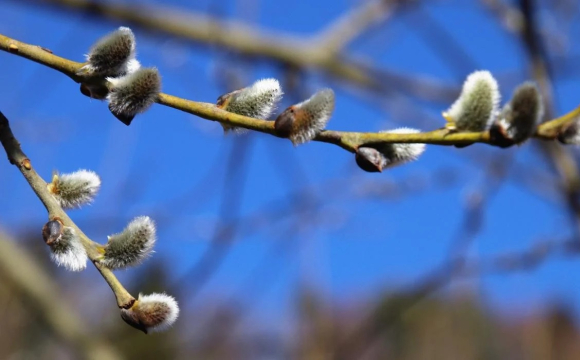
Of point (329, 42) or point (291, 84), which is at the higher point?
point (329, 42)

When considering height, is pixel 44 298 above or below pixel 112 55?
above

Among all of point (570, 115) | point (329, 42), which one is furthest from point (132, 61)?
point (329, 42)

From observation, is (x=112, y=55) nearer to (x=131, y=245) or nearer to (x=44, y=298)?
(x=131, y=245)

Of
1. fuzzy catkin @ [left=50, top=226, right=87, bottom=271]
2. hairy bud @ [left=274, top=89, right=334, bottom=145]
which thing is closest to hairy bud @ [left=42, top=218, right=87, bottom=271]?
fuzzy catkin @ [left=50, top=226, right=87, bottom=271]

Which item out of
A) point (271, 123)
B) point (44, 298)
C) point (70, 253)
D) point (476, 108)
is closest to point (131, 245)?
point (70, 253)

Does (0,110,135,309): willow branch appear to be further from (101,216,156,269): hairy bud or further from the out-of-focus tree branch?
the out-of-focus tree branch

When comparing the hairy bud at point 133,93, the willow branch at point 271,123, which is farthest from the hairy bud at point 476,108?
the hairy bud at point 133,93

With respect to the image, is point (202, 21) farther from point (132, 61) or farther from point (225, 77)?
point (132, 61)
